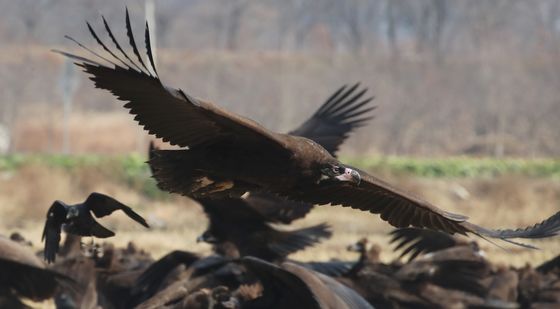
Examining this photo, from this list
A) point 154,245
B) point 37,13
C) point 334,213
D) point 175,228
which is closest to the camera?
point 154,245

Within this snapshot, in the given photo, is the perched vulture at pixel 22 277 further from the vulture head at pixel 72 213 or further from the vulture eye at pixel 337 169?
the vulture eye at pixel 337 169

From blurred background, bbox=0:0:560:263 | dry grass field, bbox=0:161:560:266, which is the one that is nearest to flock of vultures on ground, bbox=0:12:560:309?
dry grass field, bbox=0:161:560:266

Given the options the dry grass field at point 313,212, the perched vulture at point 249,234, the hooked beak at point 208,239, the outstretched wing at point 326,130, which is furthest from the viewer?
the dry grass field at point 313,212

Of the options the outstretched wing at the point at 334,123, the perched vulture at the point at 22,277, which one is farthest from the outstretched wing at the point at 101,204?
the outstretched wing at the point at 334,123

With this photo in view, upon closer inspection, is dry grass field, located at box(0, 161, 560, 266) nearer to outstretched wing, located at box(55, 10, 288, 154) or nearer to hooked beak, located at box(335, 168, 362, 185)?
hooked beak, located at box(335, 168, 362, 185)

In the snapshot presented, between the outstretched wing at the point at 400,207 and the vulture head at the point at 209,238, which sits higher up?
the vulture head at the point at 209,238

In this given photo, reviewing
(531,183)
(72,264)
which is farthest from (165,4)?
(72,264)

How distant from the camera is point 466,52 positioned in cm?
6319

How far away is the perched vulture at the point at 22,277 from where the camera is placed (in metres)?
8.70

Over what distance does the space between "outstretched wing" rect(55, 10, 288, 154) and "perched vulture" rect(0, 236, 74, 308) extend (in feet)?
9.20

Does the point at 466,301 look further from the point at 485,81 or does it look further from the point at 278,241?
the point at 485,81

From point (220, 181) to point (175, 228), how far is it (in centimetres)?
1255

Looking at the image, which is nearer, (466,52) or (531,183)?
(531,183)

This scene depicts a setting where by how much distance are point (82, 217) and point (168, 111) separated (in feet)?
3.90
